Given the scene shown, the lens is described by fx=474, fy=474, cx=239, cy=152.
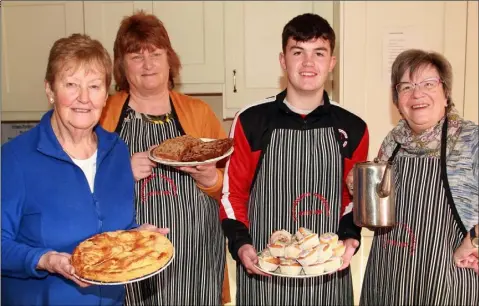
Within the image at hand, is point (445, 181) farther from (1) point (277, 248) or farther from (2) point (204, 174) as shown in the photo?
(2) point (204, 174)

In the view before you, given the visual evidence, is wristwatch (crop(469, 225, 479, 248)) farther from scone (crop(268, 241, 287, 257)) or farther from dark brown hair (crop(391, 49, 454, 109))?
scone (crop(268, 241, 287, 257))

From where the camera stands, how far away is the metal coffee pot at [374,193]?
4.45 ft

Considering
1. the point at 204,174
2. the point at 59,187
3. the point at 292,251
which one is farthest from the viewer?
the point at 204,174

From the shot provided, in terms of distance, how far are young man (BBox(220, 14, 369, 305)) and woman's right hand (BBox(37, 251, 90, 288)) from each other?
56 centimetres

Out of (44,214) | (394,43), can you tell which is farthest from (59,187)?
(394,43)

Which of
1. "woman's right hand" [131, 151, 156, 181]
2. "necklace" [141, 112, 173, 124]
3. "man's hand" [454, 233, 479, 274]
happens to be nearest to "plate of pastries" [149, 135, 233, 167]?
"woman's right hand" [131, 151, 156, 181]

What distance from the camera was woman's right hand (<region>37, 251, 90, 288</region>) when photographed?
3.72 ft

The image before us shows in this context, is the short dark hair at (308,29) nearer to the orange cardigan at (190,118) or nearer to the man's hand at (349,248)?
the orange cardigan at (190,118)

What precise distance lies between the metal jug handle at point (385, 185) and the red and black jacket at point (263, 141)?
0.74ft

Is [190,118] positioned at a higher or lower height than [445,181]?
higher

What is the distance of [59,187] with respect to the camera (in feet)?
4.08

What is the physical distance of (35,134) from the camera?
4.18 ft

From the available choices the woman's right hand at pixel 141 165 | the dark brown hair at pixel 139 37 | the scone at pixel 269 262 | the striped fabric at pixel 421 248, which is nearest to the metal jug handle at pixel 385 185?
the striped fabric at pixel 421 248

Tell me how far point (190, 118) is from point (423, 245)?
34.1 inches
